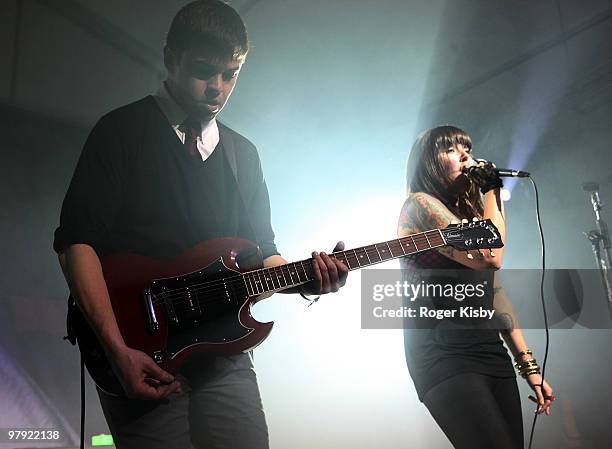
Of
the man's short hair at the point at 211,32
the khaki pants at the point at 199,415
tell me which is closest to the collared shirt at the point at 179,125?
the man's short hair at the point at 211,32

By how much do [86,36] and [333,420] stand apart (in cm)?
182

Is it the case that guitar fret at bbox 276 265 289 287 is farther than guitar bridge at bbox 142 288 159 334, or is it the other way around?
guitar fret at bbox 276 265 289 287

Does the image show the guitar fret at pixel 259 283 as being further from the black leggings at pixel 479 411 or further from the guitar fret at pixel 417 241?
the black leggings at pixel 479 411

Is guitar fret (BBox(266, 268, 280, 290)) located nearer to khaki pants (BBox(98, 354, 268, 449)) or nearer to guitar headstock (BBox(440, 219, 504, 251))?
khaki pants (BBox(98, 354, 268, 449))

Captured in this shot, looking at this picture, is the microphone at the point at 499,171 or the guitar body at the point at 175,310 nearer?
the guitar body at the point at 175,310

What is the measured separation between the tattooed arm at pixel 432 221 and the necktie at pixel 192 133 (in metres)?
0.76

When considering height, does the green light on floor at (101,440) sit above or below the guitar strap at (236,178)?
below

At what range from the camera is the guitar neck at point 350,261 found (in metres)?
1.73

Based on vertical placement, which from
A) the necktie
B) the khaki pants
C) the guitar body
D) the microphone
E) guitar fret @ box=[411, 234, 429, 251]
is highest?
the necktie

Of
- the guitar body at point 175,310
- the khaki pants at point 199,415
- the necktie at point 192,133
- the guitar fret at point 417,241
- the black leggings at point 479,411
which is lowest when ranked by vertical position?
the black leggings at point 479,411

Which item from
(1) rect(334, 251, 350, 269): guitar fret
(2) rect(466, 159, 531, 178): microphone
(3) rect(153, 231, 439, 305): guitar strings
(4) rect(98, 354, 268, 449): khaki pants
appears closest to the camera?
(4) rect(98, 354, 268, 449): khaki pants

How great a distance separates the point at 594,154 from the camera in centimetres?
210

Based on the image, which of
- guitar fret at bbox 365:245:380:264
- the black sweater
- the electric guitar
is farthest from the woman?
the black sweater

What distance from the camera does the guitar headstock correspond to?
184 centimetres
